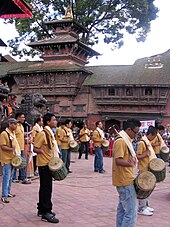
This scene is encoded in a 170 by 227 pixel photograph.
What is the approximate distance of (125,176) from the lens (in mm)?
4707

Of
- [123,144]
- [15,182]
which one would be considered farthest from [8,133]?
[123,144]

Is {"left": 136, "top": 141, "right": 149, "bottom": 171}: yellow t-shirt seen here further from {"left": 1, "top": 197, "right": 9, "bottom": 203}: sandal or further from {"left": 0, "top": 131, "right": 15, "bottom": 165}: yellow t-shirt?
{"left": 1, "top": 197, "right": 9, "bottom": 203}: sandal

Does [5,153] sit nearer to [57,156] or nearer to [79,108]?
[57,156]

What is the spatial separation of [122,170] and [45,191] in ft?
6.21

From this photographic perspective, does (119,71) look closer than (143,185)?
No

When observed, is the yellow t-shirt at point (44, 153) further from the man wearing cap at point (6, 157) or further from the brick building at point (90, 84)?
the brick building at point (90, 84)

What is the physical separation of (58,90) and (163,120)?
8838mm

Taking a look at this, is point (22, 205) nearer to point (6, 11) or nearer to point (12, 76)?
point (6, 11)

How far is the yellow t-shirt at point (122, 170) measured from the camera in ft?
15.4

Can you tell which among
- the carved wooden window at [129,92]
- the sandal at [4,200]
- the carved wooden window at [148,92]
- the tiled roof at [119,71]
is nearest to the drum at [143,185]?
the sandal at [4,200]

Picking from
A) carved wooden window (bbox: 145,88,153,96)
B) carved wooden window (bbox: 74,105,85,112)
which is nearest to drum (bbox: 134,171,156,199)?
carved wooden window (bbox: 145,88,153,96)

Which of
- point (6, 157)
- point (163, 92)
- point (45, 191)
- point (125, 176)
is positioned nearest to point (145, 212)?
point (45, 191)

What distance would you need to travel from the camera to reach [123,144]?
4734 millimetres

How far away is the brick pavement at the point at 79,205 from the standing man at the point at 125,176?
1.37 metres
